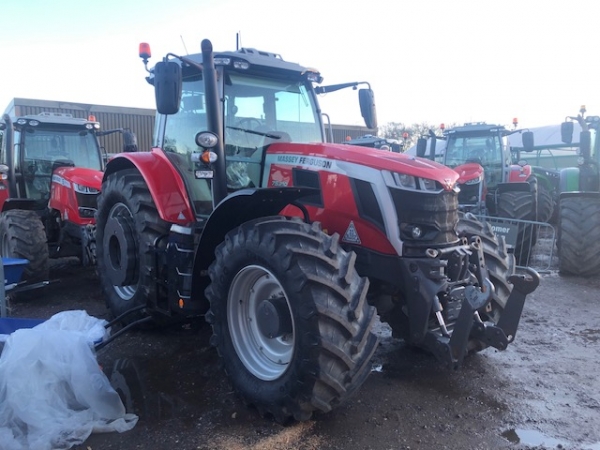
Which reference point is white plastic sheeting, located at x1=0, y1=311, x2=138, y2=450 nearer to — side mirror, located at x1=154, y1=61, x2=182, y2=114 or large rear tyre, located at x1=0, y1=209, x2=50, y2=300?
side mirror, located at x1=154, y1=61, x2=182, y2=114

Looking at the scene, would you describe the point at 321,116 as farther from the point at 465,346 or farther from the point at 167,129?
the point at 465,346

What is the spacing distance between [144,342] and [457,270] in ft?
9.38

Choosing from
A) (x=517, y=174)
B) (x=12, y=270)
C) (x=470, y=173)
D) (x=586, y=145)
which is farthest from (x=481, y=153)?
(x=12, y=270)

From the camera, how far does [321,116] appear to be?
186 inches

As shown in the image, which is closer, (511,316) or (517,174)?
(511,316)

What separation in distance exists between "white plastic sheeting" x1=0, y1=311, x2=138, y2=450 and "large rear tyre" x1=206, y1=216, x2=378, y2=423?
2.59 ft

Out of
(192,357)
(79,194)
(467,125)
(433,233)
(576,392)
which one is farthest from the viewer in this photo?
(467,125)

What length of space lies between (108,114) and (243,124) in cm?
1578

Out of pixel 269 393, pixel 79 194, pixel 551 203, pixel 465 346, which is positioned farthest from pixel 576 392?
pixel 551 203

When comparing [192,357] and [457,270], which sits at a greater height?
[457,270]

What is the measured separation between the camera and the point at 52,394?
10.3 ft

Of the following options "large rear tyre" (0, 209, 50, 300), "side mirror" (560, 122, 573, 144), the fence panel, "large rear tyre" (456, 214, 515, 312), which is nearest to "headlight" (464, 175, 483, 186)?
the fence panel

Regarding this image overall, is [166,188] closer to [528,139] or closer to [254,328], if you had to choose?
[254,328]

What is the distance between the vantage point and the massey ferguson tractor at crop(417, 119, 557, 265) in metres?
9.16
